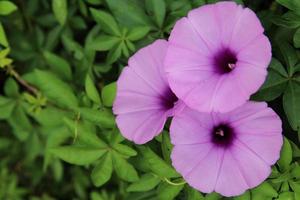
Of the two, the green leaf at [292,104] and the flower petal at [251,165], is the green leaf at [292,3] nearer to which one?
the green leaf at [292,104]

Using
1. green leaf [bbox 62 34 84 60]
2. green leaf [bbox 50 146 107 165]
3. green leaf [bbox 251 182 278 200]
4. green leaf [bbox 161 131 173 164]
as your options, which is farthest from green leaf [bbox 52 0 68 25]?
green leaf [bbox 251 182 278 200]

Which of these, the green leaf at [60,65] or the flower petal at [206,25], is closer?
the flower petal at [206,25]

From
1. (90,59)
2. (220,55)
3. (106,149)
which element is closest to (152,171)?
(106,149)

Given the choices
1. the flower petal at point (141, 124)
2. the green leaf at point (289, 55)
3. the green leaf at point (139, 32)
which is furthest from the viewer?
the green leaf at point (139, 32)

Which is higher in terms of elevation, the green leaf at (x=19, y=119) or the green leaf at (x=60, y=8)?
the green leaf at (x=60, y=8)

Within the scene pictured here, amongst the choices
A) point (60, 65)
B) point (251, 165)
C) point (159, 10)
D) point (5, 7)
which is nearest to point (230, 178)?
point (251, 165)

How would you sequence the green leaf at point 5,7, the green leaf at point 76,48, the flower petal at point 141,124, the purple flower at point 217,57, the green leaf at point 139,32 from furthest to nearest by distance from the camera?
the green leaf at point 76,48
the green leaf at point 5,7
the green leaf at point 139,32
the flower petal at point 141,124
the purple flower at point 217,57

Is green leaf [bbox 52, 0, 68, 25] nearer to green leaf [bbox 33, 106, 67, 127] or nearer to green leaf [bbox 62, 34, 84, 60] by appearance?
green leaf [bbox 62, 34, 84, 60]

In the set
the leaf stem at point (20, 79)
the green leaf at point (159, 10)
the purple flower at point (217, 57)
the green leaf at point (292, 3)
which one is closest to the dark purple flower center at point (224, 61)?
the purple flower at point (217, 57)
